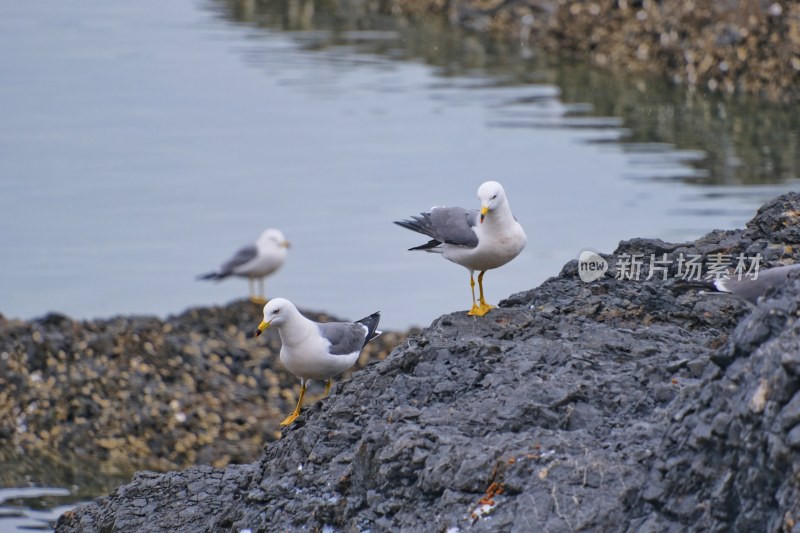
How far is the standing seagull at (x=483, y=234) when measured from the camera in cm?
623

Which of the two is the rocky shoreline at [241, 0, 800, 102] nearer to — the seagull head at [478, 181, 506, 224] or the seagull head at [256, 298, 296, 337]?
the seagull head at [478, 181, 506, 224]

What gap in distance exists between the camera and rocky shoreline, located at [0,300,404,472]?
10156 millimetres

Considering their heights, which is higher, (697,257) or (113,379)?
(697,257)

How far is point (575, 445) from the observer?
14.6ft

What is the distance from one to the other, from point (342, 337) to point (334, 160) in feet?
41.8

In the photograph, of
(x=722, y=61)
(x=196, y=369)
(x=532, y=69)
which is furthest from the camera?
(x=532, y=69)

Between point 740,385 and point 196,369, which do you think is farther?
point 196,369

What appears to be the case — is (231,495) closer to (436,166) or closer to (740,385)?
(740,385)

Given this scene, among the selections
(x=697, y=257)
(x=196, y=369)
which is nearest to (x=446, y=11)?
(x=196, y=369)

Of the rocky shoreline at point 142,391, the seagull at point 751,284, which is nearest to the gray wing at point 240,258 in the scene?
the rocky shoreline at point 142,391

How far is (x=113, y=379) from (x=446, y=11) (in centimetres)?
2309

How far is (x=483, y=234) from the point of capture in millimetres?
6316

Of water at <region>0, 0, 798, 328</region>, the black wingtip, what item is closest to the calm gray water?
water at <region>0, 0, 798, 328</region>

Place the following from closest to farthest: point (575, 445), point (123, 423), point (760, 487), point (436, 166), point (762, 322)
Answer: point (760, 487) < point (762, 322) < point (575, 445) < point (123, 423) < point (436, 166)
